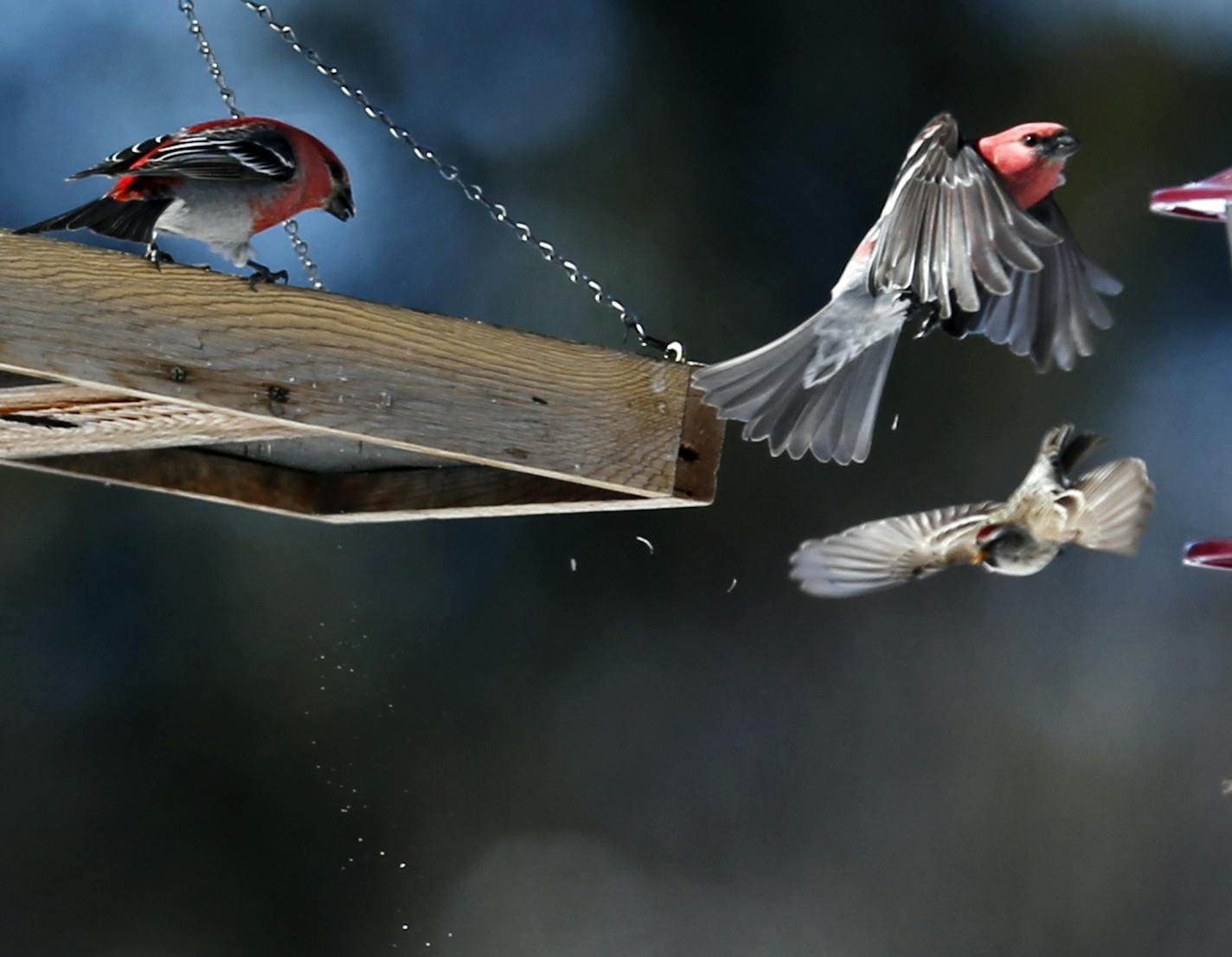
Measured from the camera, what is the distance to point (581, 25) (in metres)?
4.28

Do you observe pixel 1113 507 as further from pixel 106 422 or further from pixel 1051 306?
pixel 106 422

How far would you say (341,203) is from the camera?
233cm

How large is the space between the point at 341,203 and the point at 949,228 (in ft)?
2.91

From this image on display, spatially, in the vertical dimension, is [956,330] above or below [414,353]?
above

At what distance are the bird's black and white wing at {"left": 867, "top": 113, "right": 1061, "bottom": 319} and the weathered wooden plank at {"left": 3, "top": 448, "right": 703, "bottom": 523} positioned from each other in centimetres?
58

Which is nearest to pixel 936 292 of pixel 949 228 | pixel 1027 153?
pixel 949 228

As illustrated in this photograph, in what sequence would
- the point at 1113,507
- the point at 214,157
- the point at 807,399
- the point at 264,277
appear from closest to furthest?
the point at 1113,507, the point at 264,277, the point at 214,157, the point at 807,399

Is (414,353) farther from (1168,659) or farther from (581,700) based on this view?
(1168,659)

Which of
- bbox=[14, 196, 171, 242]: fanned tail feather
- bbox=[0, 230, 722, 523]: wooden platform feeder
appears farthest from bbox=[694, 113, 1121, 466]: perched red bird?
bbox=[14, 196, 171, 242]: fanned tail feather

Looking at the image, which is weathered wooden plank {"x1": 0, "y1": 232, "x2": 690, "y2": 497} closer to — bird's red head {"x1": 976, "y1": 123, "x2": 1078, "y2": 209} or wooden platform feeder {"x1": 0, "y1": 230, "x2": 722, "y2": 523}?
wooden platform feeder {"x1": 0, "y1": 230, "x2": 722, "y2": 523}

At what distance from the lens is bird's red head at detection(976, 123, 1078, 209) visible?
1930 millimetres

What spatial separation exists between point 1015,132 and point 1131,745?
2.81 meters

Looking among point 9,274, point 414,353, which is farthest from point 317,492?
point 9,274

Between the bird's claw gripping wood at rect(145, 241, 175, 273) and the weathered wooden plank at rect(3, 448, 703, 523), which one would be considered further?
the weathered wooden plank at rect(3, 448, 703, 523)
